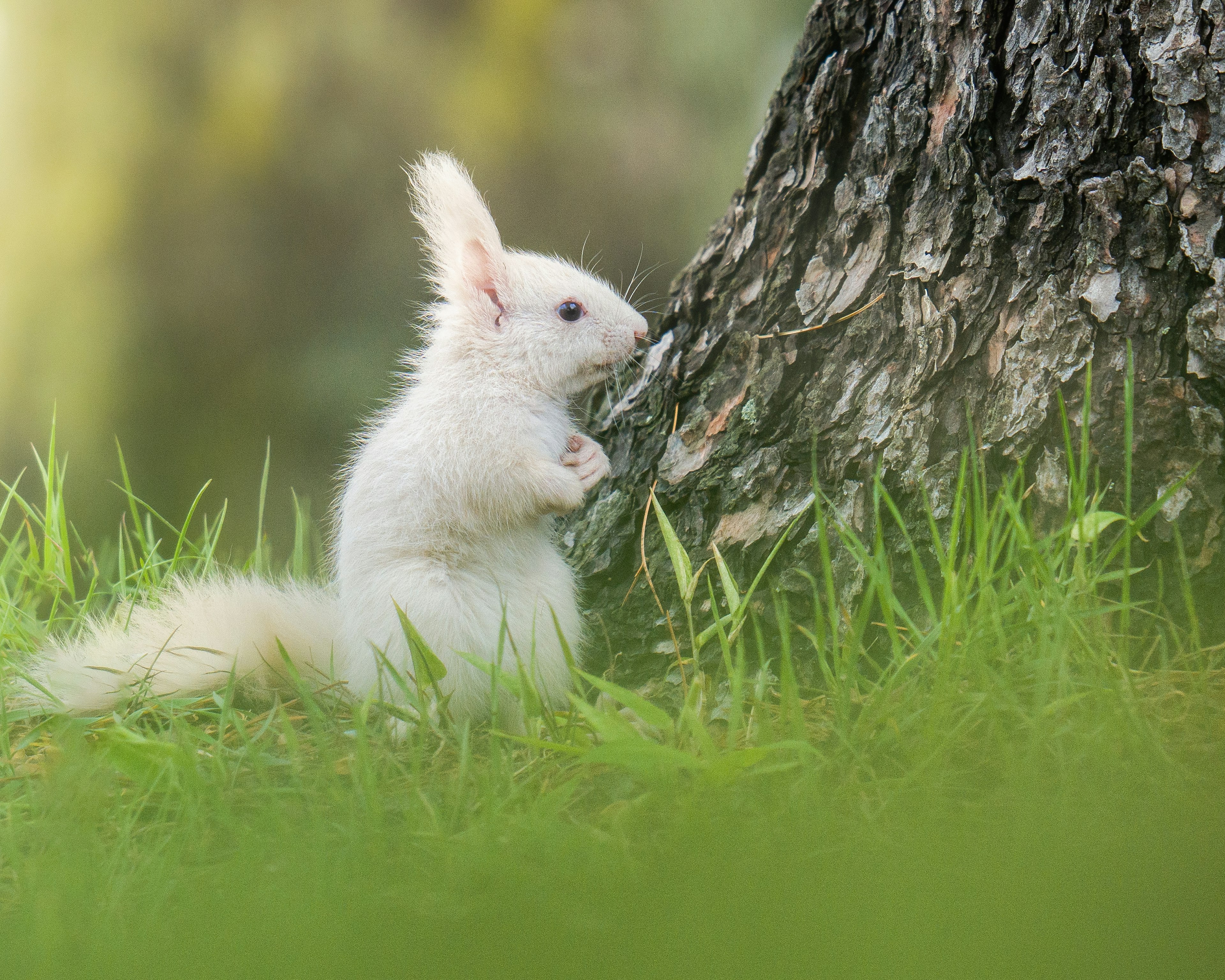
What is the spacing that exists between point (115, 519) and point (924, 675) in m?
1.91

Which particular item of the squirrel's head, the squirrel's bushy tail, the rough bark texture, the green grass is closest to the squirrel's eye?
the squirrel's head

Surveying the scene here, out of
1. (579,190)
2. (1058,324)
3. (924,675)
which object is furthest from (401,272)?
(924,675)

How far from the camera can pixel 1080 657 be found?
880 mm

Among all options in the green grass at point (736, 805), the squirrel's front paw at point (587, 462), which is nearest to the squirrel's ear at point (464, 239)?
the squirrel's front paw at point (587, 462)

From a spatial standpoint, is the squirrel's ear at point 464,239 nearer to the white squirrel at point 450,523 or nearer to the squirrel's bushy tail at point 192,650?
the white squirrel at point 450,523

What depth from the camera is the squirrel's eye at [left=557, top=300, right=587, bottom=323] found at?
1360mm

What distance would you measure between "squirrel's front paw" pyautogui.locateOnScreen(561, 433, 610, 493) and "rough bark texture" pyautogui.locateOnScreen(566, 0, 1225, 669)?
0.13m

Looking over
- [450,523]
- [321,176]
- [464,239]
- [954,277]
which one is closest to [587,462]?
[450,523]

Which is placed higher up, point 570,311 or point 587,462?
point 570,311

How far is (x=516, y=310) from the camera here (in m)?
1.36

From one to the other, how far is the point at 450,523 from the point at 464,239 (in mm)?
470

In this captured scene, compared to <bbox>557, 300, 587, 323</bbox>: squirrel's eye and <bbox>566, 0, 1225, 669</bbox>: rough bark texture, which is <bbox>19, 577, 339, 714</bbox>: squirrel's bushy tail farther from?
<bbox>557, 300, 587, 323</bbox>: squirrel's eye

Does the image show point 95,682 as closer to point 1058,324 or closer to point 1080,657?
point 1080,657

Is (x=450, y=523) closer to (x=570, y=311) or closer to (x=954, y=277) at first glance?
(x=570, y=311)
